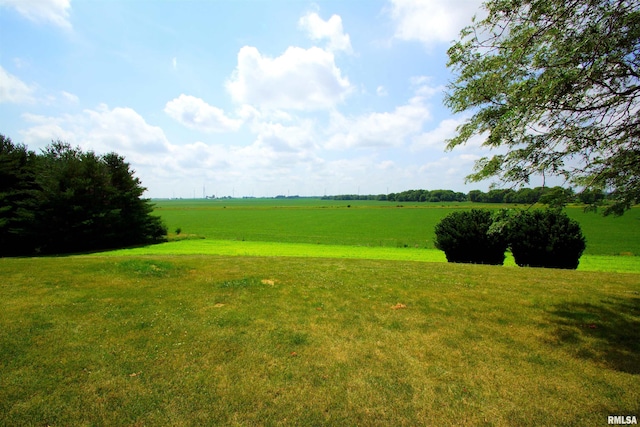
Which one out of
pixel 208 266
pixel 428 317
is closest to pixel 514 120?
pixel 428 317

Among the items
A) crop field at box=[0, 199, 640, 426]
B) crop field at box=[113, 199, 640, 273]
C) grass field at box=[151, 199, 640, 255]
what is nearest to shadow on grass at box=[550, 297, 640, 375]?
crop field at box=[0, 199, 640, 426]

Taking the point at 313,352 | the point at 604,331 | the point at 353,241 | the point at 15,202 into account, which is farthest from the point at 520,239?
the point at 15,202

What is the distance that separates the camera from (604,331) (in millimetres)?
6031

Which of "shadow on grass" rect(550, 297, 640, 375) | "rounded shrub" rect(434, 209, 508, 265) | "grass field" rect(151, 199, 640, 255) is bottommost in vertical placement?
"grass field" rect(151, 199, 640, 255)

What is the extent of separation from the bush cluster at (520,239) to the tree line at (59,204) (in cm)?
2729

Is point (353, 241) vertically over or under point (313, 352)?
under

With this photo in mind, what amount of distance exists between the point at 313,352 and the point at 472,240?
45.0 feet

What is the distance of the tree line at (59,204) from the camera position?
2298 centimetres

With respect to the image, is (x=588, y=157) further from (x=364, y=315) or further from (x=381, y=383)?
(x=381, y=383)

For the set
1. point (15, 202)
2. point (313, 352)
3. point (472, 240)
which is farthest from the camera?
point (15, 202)

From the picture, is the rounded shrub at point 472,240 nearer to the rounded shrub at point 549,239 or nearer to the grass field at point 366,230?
the rounded shrub at point 549,239

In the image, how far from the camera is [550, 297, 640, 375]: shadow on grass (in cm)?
506

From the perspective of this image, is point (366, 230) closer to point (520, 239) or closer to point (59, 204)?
point (520, 239)

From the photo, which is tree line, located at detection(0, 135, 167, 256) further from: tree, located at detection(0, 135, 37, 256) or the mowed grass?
the mowed grass
